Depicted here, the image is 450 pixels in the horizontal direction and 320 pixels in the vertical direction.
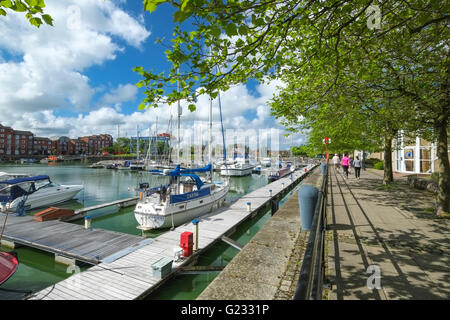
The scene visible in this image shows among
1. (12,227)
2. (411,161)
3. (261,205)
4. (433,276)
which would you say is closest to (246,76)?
(433,276)

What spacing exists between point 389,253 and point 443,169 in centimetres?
537

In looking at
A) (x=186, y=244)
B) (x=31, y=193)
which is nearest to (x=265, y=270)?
(x=186, y=244)

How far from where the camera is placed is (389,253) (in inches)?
179

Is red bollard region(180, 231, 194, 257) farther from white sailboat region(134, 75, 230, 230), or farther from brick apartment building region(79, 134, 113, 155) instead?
brick apartment building region(79, 134, 113, 155)

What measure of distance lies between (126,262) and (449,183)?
11.7m

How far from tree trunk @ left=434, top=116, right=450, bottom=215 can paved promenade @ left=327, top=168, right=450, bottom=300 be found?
1.58 feet

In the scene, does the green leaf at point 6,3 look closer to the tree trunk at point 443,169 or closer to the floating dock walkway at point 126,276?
the floating dock walkway at point 126,276

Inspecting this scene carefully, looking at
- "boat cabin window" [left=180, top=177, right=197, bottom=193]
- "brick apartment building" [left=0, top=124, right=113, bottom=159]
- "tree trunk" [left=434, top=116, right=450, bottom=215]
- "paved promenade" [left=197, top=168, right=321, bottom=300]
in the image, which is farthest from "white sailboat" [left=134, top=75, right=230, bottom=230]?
"brick apartment building" [left=0, top=124, right=113, bottom=159]

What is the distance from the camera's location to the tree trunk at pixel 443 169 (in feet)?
23.8

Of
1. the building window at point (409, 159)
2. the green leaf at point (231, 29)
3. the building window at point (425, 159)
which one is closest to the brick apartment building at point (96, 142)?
the building window at point (409, 159)

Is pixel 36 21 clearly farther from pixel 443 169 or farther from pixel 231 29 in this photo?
pixel 443 169

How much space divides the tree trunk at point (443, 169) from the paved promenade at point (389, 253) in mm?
480
